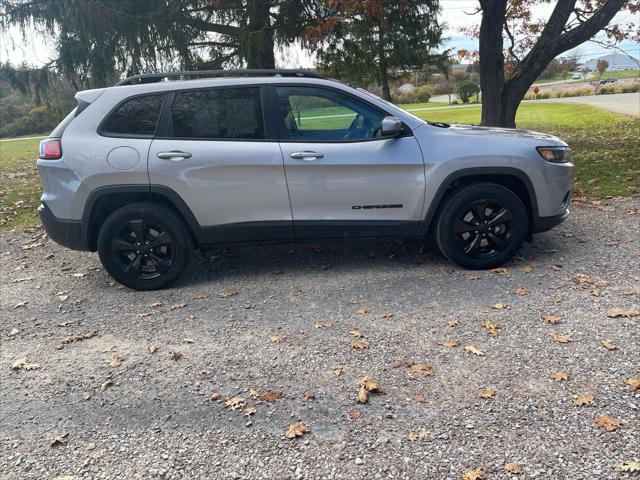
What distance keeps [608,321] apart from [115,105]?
4.43m

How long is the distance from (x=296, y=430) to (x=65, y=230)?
318cm

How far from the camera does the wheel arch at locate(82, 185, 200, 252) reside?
4723mm

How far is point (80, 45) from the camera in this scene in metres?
9.99

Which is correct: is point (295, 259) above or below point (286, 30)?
below

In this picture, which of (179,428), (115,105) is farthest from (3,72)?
(179,428)

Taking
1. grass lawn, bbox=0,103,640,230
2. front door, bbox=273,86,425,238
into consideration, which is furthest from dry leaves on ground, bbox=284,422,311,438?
grass lawn, bbox=0,103,640,230

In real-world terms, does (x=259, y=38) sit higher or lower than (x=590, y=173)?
higher

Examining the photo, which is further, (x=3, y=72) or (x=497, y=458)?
(x=3, y=72)

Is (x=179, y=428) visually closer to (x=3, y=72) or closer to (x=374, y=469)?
(x=374, y=469)

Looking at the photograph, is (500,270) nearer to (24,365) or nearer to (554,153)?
(554,153)

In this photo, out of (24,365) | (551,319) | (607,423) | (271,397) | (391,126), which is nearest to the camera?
(607,423)

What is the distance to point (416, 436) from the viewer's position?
2.74 metres

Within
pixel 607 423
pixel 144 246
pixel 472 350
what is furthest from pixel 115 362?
pixel 607 423

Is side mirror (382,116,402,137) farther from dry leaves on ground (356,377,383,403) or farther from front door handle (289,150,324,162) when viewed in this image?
dry leaves on ground (356,377,383,403)
